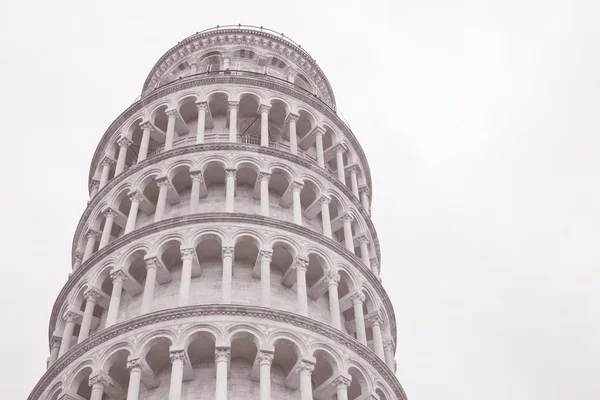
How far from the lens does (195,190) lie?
105 feet

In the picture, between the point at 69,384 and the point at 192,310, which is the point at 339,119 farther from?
the point at 69,384

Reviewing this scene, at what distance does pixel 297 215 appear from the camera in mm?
31797

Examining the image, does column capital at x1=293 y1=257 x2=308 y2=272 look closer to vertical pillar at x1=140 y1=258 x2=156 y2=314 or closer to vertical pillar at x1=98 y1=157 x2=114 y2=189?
vertical pillar at x1=140 y1=258 x2=156 y2=314

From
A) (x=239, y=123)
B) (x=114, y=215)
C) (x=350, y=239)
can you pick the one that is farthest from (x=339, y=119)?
(x=114, y=215)

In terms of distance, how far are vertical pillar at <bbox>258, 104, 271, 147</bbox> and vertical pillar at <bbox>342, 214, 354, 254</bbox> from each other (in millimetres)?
4356

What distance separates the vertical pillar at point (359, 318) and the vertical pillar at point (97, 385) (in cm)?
860

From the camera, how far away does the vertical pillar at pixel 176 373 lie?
2438cm

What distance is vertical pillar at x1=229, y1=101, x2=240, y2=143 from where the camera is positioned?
3456 cm

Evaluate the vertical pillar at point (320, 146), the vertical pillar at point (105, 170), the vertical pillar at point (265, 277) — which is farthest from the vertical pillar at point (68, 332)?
the vertical pillar at point (320, 146)

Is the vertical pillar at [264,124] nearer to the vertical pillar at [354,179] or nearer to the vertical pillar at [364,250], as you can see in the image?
the vertical pillar at [354,179]

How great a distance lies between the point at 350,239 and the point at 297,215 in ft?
9.05

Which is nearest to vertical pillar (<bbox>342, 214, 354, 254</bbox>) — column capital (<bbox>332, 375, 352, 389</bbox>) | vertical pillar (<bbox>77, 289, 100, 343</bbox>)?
column capital (<bbox>332, 375, 352, 389</bbox>)

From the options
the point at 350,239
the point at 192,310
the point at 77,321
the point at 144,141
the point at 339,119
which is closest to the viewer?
the point at 192,310

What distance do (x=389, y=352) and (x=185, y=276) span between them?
8.53 metres
